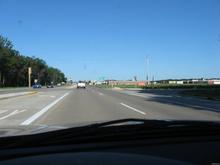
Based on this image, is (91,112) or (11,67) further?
(11,67)

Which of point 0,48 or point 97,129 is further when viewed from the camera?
point 0,48

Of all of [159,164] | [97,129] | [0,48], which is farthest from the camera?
[0,48]

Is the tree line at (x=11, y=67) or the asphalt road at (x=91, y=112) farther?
the tree line at (x=11, y=67)

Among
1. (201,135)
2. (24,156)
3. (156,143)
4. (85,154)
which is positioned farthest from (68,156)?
(201,135)

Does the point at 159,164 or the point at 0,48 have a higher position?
the point at 0,48

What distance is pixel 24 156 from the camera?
132 inches

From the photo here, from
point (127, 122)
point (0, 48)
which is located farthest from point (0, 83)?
point (127, 122)

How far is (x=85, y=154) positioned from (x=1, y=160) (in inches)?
21.1

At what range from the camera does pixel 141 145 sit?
147 inches

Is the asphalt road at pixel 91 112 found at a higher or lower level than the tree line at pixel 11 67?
lower

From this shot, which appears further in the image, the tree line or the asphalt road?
the tree line

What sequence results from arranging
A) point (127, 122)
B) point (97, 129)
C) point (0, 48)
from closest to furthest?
1. point (97, 129)
2. point (127, 122)
3. point (0, 48)

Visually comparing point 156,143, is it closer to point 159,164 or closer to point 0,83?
point 159,164

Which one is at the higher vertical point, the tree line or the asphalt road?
the tree line
